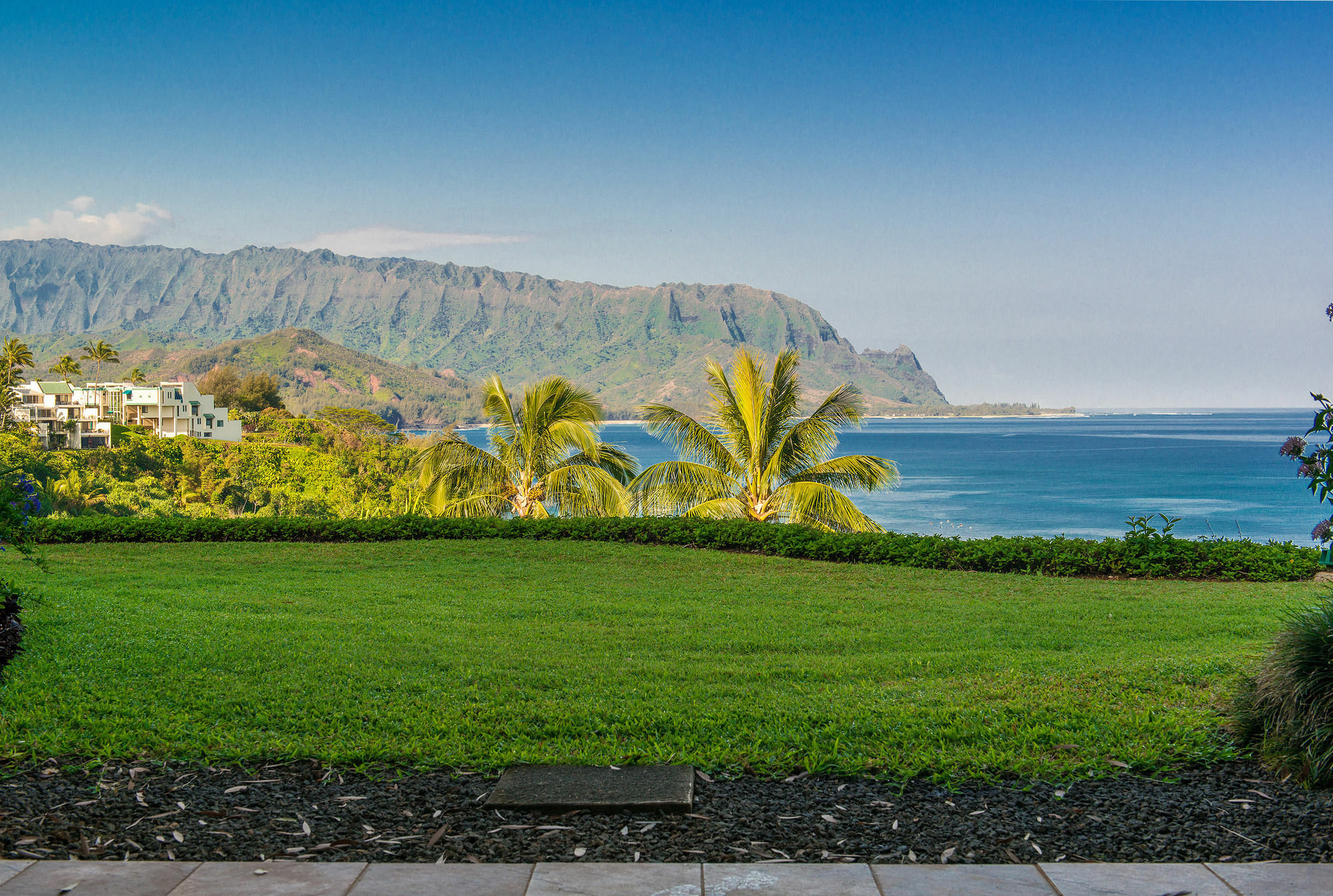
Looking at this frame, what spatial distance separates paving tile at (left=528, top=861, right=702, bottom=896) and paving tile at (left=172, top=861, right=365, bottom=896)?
67 centimetres

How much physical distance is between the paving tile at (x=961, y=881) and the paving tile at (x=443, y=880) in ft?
4.12

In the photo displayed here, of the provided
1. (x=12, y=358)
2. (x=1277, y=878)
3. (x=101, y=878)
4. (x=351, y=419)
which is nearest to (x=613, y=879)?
(x=101, y=878)

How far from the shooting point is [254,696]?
17.8 feet

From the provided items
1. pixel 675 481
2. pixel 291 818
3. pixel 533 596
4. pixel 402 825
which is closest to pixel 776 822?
pixel 402 825

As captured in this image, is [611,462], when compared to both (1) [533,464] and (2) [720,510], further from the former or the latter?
(2) [720,510]

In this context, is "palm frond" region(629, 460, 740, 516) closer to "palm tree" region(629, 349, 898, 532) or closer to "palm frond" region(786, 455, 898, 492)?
"palm tree" region(629, 349, 898, 532)

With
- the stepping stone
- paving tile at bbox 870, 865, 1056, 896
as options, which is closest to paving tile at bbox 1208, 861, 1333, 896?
paving tile at bbox 870, 865, 1056, 896

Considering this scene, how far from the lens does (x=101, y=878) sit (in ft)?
10.3

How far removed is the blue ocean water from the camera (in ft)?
174

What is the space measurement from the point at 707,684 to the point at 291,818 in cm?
279

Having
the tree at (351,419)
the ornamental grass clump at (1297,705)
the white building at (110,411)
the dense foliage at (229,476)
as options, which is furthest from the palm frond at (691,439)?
the white building at (110,411)

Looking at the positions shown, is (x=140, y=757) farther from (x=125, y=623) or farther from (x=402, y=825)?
(x=125, y=623)

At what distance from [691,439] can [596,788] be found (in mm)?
11313

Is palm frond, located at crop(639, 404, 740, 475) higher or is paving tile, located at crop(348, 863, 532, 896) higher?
palm frond, located at crop(639, 404, 740, 475)
